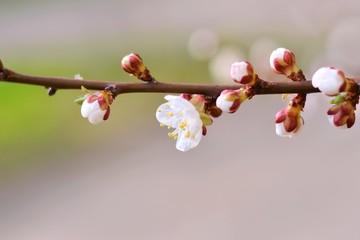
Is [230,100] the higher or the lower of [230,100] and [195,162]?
the higher

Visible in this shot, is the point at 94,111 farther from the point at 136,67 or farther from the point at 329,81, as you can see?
the point at 329,81

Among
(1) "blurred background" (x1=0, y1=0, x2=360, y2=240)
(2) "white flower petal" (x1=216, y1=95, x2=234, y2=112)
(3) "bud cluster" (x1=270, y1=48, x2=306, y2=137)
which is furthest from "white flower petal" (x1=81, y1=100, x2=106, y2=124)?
(1) "blurred background" (x1=0, y1=0, x2=360, y2=240)

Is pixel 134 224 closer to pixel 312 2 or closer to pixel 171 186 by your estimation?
pixel 171 186

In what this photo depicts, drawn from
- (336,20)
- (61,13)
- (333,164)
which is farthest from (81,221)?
(61,13)

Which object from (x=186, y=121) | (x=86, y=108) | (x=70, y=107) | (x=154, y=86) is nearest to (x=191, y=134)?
(x=186, y=121)

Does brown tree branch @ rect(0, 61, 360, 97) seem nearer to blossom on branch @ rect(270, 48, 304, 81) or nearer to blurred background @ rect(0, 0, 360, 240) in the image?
blossom on branch @ rect(270, 48, 304, 81)

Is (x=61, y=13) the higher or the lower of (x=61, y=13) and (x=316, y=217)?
the lower
